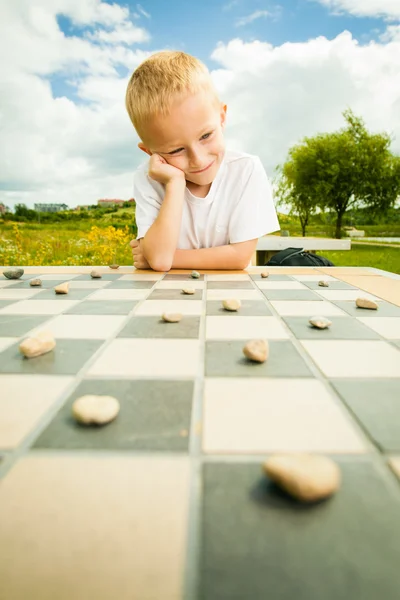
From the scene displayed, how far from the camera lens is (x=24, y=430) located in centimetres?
40

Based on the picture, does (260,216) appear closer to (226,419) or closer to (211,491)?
(226,419)

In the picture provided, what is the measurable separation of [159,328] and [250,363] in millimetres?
238

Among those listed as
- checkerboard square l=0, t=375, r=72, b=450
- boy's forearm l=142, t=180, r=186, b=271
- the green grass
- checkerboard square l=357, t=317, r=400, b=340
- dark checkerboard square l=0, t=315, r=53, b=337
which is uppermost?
boy's forearm l=142, t=180, r=186, b=271

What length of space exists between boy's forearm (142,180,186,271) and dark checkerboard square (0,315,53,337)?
74 centimetres

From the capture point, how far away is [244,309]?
34.9 inches

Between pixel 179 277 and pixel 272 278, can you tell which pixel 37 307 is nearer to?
pixel 179 277

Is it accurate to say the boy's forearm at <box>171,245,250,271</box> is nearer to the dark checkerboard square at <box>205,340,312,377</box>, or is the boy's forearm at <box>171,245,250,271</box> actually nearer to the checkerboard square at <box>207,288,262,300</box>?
the checkerboard square at <box>207,288,262,300</box>

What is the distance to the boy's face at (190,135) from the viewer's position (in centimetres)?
132

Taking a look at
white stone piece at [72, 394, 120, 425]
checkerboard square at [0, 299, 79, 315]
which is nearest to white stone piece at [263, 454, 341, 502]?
white stone piece at [72, 394, 120, 425]

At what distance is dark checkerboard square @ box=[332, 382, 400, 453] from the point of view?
38 cm

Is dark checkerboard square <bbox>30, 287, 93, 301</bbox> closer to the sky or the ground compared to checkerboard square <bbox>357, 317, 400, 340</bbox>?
closer to the ground

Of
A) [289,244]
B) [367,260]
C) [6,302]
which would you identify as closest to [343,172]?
[367,260]

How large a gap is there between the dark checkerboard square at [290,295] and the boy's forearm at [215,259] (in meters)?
0.47

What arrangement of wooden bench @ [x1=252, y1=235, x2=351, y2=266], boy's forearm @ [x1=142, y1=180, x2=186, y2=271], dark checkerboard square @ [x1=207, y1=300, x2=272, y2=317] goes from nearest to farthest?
dark checkerboard square @ [x1=207, y1=300, x2=272, y2=317] < boy's forearm @ [x1=142, y1=180, x2=186, y2=271] < wooden bench @ [x1=252, y1=235, x2=351, y2=266]
